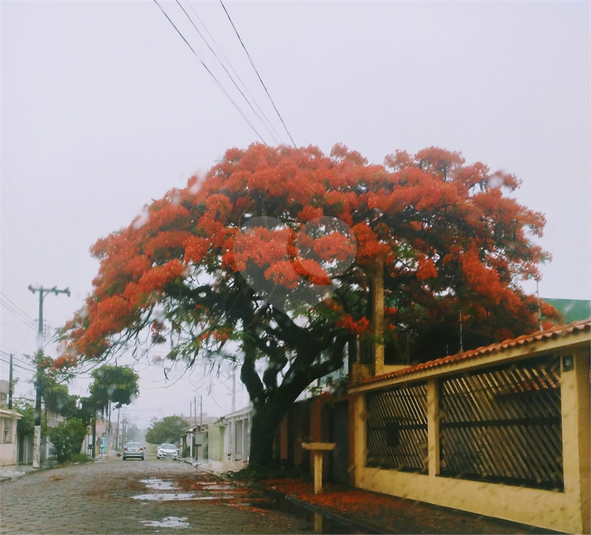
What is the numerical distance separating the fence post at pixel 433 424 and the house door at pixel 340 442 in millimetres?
5552

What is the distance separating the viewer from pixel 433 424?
41.4ft

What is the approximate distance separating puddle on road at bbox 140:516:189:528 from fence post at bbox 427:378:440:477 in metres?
4.45

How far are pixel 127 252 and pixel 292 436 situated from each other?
12375 mm

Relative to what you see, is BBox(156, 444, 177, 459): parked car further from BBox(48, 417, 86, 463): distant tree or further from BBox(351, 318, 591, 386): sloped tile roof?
BBox(351, 318, 591, 386): sloped tile roof

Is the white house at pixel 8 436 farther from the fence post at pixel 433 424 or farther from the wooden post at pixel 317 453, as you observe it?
the fence post at pixel 433 424

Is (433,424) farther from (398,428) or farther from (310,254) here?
(310,254)

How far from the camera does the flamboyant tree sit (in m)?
14.8

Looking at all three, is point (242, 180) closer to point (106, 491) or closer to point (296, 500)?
point (296, 500)

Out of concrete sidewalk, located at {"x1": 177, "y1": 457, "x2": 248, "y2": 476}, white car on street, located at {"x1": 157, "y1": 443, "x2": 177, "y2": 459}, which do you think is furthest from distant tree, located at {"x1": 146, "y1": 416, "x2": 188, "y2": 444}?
concrete sidewalk, located at {"x1": 177, "y1": 457, "x2": 248, "y2": 476}

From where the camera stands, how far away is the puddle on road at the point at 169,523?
32.7ft

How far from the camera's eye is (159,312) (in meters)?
16.0

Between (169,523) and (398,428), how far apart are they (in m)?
5.81

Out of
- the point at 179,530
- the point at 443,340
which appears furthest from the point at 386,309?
the point at 179,530

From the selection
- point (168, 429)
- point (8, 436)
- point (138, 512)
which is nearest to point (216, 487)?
point (138, 512)
